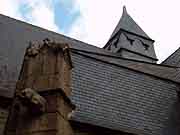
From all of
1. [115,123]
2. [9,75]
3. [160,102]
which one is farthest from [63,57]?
[9,75]

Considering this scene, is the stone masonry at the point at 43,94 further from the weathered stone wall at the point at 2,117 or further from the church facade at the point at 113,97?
the weathered stone wall at the point at 2,117

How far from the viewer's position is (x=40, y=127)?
15.1 feet

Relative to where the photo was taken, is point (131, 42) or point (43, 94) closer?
point (43, 94)

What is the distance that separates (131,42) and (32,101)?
17.1 meters

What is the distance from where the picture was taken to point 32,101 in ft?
15.1

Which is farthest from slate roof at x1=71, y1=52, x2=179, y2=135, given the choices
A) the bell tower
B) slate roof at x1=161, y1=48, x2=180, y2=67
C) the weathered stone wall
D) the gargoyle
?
the bell tower

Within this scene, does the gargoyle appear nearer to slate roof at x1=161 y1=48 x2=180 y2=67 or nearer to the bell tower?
slate roof at x1=161 y1=48 x2=180 y2=67

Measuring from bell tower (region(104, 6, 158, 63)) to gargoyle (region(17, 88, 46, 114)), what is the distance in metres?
15.5

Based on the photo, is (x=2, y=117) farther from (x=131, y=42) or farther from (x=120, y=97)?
(x=131, y=42)

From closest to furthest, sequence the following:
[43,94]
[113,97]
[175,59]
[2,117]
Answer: [43,94] → [113,97] → [2,117] → [175,59]

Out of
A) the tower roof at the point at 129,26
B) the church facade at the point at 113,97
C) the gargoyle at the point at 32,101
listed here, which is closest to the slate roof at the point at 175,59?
the church facade at the point at 113,97

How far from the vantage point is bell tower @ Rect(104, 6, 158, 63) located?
808 inches

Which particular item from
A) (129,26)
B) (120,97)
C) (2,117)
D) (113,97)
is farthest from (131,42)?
(2,117)

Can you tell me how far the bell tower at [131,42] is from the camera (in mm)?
20531
